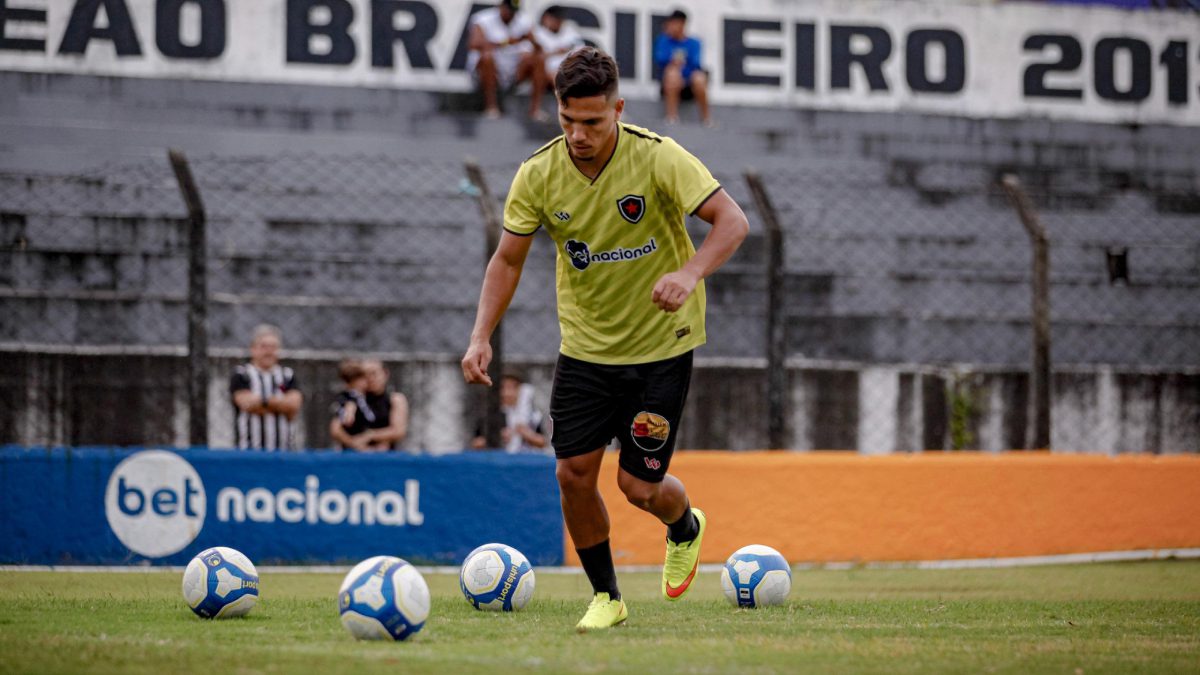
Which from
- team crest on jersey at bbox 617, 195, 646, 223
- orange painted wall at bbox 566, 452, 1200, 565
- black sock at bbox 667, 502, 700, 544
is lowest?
orange painted wall at bbox 566, 452, 1200, 565

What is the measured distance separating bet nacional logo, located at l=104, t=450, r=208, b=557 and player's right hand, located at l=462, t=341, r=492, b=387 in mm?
5311

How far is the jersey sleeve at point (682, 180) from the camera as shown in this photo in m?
6.32

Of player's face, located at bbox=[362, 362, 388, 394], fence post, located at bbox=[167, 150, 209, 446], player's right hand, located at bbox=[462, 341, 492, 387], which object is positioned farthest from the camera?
player's face, located at bbox=[362, 362, 388, 394]

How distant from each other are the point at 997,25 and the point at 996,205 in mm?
3519

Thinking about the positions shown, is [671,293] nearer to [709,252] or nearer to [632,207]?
[709,252]

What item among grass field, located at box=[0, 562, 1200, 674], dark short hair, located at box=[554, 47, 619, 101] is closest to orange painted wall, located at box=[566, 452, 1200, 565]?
grass field, located at box=[0, 562, 1200, 674]

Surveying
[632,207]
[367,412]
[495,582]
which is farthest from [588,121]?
[367,412]

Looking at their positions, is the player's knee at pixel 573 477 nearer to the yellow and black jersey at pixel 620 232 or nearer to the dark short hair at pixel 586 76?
the yellow and black jersey at pixel 620 232

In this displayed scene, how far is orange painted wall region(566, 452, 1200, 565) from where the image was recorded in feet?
38.7

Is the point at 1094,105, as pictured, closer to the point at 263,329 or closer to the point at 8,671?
the point at 263,329

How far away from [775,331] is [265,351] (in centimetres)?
401

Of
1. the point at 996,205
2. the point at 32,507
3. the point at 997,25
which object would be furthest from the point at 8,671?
the point at 997,25

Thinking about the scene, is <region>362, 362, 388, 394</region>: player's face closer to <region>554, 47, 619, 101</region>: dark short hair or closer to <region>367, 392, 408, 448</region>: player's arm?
<region>367, 392, 408, 448</region>: player's arm

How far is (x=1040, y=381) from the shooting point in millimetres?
12281
